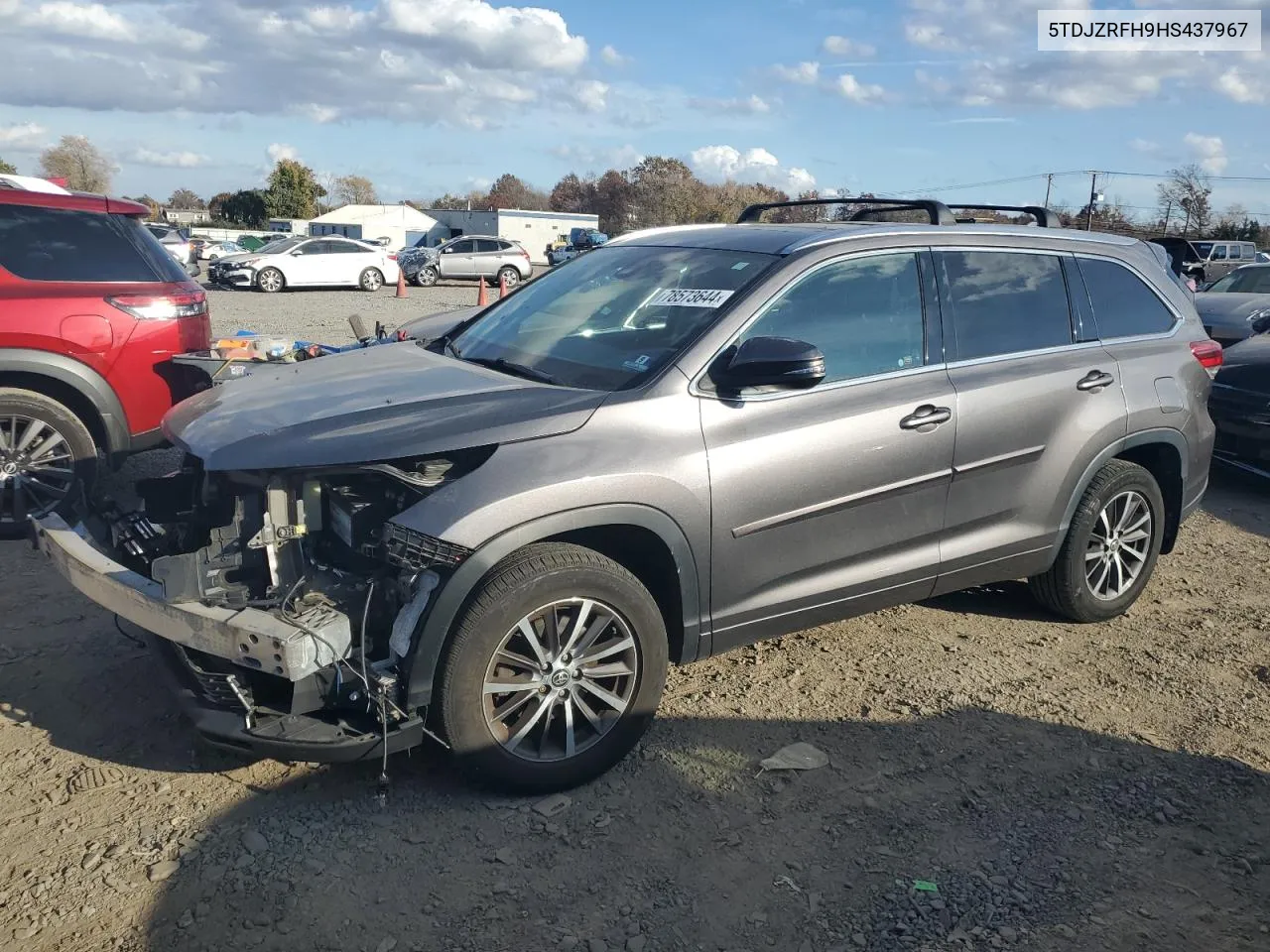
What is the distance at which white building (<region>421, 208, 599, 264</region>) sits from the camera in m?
63.7

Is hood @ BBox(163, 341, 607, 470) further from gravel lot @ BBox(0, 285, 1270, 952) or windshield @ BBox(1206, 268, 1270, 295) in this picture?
windshield @ BBox(1206, 268, 1270, 295)

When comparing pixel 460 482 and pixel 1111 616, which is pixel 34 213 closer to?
pixel 460 482

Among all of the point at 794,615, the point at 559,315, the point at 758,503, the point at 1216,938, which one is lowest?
the point at 1216,938

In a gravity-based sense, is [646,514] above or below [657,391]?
below

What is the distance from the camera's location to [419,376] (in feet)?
12.6

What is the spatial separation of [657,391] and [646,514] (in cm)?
44

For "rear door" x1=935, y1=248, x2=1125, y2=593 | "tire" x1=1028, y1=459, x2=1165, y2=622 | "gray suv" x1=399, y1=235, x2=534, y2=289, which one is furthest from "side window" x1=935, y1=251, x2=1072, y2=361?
"gray suv" x1=399, y1=235, x2=534, y2=289

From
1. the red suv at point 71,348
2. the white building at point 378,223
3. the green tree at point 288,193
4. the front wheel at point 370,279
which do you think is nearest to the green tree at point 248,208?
the green tree at point 288,193

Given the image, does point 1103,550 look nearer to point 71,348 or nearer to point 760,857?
point 760,857

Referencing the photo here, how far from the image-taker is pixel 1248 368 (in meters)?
7.68

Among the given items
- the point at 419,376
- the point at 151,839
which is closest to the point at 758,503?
the point at 419,376

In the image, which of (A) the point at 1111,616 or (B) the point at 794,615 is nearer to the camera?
(B) the point at 794,615

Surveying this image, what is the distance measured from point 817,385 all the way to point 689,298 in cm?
61

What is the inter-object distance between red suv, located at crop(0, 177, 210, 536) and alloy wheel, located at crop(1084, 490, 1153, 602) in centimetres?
501
